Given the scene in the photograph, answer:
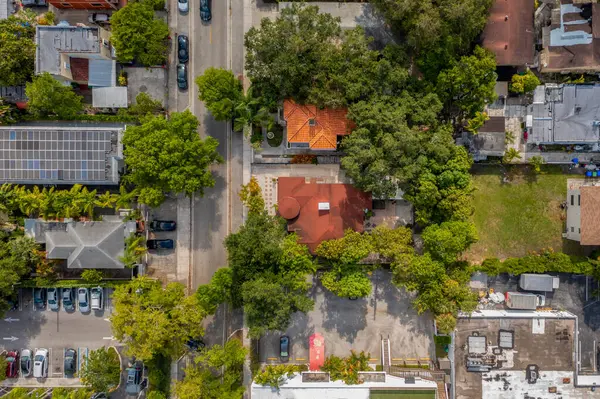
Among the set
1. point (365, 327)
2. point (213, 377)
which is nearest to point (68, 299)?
point (213, 377)

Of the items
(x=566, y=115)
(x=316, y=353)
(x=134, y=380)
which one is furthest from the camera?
(x=134, y=380)

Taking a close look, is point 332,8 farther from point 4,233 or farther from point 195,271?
point 4,233

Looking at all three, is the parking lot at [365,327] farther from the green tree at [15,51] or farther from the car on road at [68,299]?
the green tree at [15,51]

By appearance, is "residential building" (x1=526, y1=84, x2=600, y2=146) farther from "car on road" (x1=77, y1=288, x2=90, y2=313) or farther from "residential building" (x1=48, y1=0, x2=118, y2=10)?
"car on road" (x1=77, y1=288, x2=90, y2=313)

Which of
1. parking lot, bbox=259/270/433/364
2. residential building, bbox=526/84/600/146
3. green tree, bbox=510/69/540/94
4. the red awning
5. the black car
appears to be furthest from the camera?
parking lot, bbox=259/270/433/364

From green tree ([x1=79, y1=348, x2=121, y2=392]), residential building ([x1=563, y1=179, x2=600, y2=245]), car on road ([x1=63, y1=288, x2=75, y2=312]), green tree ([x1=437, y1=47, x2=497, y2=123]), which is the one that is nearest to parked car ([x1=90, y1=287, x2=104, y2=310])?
car on road ([x1=63, y1=288, x2=75, y2=312])

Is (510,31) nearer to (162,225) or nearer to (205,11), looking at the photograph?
(205,11)
